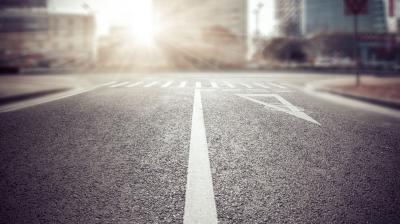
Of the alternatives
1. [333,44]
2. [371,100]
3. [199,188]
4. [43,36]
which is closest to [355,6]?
[371,100]

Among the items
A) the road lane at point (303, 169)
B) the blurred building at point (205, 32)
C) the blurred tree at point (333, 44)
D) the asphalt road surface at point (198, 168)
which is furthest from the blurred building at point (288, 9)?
the asphalt road surface at point (198, 168)

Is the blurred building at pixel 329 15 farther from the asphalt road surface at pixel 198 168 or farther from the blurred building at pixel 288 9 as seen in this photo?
the asphalt road surface at pixel 198 168

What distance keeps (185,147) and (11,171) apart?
1930 millimetres

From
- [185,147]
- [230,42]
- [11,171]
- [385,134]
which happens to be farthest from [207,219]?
[230,42]

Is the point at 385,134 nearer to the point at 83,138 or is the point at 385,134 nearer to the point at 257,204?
the point at 257,204

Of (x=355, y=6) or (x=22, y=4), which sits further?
(x=22, y=4)

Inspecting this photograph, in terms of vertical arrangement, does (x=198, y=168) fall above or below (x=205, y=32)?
below

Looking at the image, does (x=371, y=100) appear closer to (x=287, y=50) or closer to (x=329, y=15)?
(x=287, y=50)

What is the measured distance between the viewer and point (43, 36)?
335 ft

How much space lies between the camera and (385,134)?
16.3 ft

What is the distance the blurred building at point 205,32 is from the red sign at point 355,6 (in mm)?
30907

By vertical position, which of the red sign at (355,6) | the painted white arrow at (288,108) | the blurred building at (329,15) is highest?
the blurred building at (329,15)

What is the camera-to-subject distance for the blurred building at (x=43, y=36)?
97562 mm

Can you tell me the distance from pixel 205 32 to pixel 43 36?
192 ft
